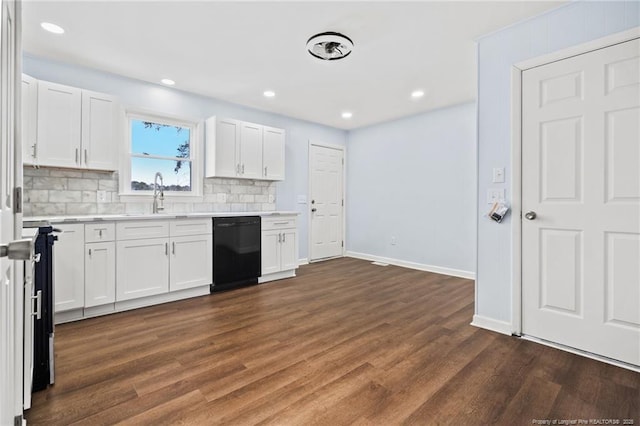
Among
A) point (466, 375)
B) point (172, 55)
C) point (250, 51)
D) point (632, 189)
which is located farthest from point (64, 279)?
point (632, 189)

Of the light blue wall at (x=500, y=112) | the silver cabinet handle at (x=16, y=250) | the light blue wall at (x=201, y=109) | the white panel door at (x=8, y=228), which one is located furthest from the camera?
the light blue wall at (x=201, y=109)

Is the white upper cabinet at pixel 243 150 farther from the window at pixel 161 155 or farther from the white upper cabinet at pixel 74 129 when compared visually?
the white upper cabinet at pixel 74 129

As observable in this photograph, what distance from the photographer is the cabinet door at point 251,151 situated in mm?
4340

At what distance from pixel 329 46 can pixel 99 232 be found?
2.68 meters

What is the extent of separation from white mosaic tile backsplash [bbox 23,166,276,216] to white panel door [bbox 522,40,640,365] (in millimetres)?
3602

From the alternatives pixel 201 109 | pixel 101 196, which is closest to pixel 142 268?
pixel 101 196

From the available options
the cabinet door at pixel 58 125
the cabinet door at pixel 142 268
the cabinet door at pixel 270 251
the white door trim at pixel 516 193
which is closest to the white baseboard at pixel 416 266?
the white door trim at pixel 516 193

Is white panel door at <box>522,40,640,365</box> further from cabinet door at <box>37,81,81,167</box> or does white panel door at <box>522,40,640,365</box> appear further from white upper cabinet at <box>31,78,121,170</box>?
cabinet door at <box>37,81,81,167</box>

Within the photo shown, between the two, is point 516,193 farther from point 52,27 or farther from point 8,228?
point 52,27

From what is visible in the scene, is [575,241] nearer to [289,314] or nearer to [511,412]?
[511,412]

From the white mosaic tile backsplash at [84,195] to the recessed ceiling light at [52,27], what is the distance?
126 cm

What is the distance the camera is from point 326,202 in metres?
5.86

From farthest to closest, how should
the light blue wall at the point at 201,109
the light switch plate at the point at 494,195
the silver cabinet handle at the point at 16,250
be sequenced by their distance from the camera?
the light blue wall at the point at 201,109 < the light switch plate at the point at 494,195 < the silver cabinet handle at the point at 16,250

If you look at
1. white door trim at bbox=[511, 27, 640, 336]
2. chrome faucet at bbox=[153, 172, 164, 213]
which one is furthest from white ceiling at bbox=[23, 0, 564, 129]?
chrome faucet at bbox=[153, 172, 164, 213]
